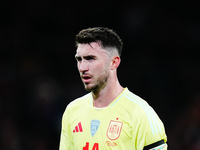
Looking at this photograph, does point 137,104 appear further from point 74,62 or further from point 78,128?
point 74,62

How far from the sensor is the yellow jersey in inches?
124

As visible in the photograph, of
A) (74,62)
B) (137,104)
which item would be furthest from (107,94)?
(74,62)

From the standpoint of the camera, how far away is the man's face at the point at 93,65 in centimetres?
333

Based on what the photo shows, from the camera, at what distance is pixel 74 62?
8.21 m

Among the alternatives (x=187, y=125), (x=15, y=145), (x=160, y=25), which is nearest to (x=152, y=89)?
(x=187, y=125)

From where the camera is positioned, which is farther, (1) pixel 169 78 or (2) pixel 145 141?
(1) pixel 169 78

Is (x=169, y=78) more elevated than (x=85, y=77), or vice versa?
(x=85, y=77)

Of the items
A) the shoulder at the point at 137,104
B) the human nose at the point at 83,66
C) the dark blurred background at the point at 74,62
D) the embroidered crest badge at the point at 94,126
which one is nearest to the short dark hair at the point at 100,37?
the human nose at the point at 83,66

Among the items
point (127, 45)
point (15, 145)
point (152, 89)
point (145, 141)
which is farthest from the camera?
point (127, 45)

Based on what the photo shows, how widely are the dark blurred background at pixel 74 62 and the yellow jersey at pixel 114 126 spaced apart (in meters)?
3.30

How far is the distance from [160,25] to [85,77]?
18.4 ft

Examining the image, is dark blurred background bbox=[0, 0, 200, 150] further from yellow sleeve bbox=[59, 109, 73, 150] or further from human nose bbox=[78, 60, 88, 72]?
human nose bbox=[78, 60, 88, 72]

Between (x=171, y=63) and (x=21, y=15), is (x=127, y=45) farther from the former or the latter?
(x=21, y=15)

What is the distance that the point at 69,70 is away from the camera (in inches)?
318
